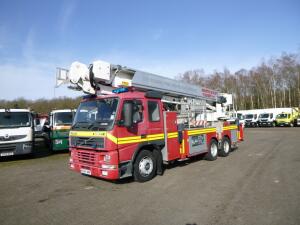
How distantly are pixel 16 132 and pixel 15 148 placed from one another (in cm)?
70

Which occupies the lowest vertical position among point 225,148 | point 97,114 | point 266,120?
point 225,148

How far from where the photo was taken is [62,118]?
13.3 meters

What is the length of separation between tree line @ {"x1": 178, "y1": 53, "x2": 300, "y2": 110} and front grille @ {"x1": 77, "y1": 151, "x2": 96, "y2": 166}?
50.2m

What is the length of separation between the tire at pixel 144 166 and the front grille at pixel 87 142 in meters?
1.13

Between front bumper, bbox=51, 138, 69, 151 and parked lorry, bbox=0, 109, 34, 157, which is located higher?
parked lorry, bbox=0, 109, 34, 157

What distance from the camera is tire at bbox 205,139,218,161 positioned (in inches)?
374

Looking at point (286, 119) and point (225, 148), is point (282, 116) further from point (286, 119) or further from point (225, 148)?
point (225, 148)

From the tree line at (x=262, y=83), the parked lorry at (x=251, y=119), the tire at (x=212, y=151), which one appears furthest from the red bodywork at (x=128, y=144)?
the tree line at (x=262, y=83)

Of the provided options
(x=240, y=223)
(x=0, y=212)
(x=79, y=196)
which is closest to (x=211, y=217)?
(x=240, y=223)

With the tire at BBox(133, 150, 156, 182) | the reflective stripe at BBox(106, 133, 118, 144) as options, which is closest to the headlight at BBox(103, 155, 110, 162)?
the reflective stripe at BBox(106, 133, 118, 144)

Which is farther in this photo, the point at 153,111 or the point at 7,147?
the point at 7,147

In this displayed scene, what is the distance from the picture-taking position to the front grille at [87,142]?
6.09m

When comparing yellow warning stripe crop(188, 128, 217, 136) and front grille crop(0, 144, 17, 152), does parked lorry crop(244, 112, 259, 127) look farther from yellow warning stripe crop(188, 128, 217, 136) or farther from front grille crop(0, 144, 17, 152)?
front grille crop(0, 144, 17, 152)

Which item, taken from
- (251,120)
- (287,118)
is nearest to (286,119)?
(287,118)
